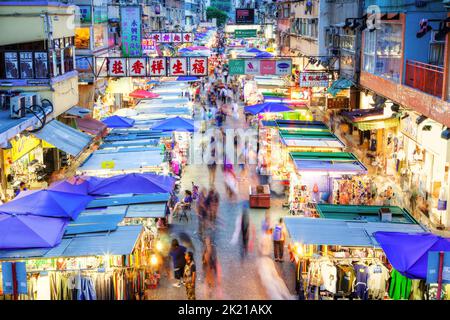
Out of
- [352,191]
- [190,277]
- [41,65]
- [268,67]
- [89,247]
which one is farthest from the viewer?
[268,67]

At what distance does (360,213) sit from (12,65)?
13.2m

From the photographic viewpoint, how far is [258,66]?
2714 cm

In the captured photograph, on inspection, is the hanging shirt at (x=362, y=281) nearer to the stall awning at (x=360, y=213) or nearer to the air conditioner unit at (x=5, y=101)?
the stall awning at (x=360, y=213)

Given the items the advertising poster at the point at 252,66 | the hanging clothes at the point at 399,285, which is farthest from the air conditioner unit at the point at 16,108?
the hanging clothes at the point at 399,285

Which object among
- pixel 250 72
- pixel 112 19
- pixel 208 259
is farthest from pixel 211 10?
pixel 208 259

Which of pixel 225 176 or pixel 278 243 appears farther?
pixel 225 176

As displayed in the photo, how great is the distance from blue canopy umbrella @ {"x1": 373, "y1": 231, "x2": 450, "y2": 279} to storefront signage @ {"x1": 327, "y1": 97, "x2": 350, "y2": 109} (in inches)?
806

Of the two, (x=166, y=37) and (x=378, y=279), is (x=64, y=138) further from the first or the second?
(x=166, y=37)

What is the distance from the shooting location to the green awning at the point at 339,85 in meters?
28.3

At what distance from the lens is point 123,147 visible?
21.2 metres

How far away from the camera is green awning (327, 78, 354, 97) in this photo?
28328 millimetres

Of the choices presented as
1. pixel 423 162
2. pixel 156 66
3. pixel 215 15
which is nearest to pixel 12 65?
pixel 156 66

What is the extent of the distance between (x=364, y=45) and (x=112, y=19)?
1803 centimetres

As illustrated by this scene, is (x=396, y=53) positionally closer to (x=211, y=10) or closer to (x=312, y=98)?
(x=312, y=98)
